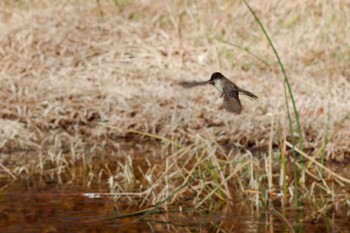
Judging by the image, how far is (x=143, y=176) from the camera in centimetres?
564

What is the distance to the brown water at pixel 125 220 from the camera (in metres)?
4.39

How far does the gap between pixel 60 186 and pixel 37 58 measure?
330 centimetres

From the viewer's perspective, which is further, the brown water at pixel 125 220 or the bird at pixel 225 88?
the brown water at pixel 125 220

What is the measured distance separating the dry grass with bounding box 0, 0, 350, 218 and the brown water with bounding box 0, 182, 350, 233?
43 centimetres

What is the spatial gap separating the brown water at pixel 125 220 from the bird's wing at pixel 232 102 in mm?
910

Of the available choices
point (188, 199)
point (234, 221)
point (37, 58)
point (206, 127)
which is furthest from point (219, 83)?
point (37, 58)

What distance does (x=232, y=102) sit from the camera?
3574 millimetres

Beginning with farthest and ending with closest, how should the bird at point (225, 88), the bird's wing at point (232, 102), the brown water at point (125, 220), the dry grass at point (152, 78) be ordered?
the dry grass at point (152, 78), the brown water at point (125, 220), the bird at point (225, 88), the bird's wing at point (232, 102)

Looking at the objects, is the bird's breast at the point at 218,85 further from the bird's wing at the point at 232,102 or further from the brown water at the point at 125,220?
the brown water at the point at 125,220

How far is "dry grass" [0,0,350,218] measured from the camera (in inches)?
257

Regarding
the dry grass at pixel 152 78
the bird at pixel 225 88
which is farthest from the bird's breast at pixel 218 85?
the dry grass at pixel 152 78

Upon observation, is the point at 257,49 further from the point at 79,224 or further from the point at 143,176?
the point at 79,224

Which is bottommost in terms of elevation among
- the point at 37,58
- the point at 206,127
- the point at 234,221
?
the point at 234,221

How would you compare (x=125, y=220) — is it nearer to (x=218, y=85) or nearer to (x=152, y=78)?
(x=218, y=85)
